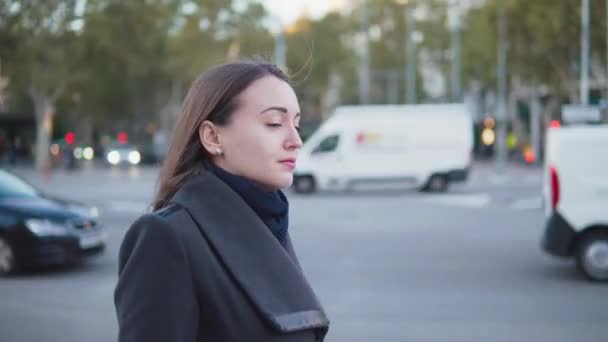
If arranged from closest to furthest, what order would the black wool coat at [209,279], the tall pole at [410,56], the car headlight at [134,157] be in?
the black wool coat at [209,279] < the car headlight at [134,157] < the tall pole at [410,56]

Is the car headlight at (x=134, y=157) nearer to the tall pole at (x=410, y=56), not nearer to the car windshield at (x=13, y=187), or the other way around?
the tall pole at (x=410, y=56)

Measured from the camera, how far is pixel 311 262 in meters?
11.2

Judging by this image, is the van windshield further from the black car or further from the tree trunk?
the tree trunk

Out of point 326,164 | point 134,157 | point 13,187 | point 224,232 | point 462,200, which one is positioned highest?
point 224,232

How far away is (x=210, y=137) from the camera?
1.96m

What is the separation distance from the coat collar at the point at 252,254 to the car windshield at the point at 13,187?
9.20 m

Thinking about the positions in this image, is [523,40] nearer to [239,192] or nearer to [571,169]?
[571,169]

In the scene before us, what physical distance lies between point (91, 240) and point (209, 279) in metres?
9.00

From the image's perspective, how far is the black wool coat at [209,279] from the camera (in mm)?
1715

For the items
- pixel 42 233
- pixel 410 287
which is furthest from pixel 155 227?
pixel 42 233

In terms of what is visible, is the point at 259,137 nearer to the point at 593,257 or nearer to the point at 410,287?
the point at 410,287

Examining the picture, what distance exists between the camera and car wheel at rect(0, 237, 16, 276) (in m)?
9.87

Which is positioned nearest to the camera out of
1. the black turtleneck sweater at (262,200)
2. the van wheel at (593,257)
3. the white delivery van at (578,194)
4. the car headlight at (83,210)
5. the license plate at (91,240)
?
the black turtleneck sweater at (262,200)

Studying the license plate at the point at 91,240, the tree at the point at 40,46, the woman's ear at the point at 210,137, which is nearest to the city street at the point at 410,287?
the license plate at the point at 91,240
